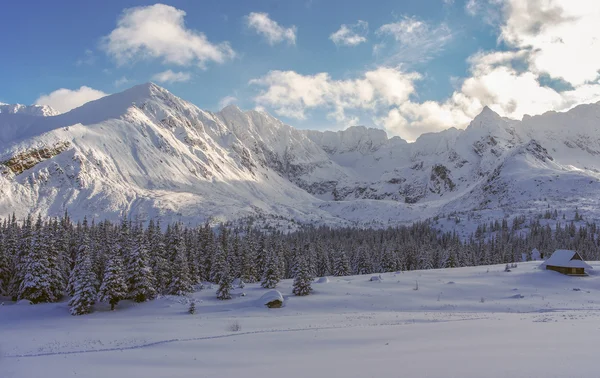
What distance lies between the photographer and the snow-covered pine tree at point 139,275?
5891cm

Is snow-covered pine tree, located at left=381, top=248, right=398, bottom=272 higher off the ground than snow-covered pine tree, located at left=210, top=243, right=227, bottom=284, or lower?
lower

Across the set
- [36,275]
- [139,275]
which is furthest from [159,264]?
[36,275]

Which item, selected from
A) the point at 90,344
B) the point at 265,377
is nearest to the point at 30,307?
the point at 90,344

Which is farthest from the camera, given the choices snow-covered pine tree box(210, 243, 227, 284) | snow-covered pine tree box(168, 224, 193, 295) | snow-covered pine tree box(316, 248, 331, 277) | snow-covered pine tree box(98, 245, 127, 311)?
snow-covered pine tree box(316, 248, 331, 277)

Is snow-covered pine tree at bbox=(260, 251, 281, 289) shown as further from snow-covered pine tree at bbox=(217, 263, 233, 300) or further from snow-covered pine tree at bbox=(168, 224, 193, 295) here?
snow-covered pine tree at bbox=(168, 224, 193, 295)

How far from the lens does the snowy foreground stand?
18.7 m

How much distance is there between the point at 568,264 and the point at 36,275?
8918 cm

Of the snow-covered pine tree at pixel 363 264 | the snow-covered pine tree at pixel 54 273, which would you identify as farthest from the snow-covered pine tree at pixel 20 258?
the snow-covered pine tree at pixel 363 264

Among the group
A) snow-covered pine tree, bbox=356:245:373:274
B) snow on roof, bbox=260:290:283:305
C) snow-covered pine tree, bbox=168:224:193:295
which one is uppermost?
snow-covered pine tree, bbox=168:224:193:295

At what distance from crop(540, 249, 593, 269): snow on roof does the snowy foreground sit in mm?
6699

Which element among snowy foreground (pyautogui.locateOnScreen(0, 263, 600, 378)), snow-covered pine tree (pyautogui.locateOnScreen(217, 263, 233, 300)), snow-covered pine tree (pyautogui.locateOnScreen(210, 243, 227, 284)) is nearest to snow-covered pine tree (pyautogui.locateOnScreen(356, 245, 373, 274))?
snowy foreground (pyautogui.locateOnScreen(0, 263, 600, 378))

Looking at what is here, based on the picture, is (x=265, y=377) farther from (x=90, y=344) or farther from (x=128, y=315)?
(x=128, y=315)

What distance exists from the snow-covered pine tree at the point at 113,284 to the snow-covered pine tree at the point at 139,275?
5.97ft

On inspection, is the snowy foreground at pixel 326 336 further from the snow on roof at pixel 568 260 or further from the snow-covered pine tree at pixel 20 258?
the snow-covered pine tree at pixel 20 258
